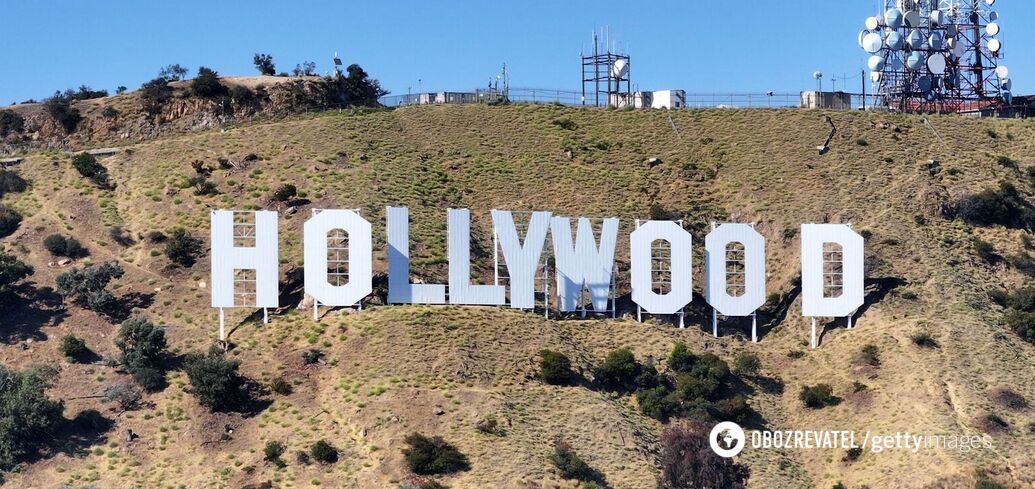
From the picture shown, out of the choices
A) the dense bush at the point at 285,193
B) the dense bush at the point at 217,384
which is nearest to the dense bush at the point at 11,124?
the dense bush at the point at 285,193

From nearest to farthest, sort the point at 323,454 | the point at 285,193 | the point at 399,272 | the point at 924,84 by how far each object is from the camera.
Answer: the point at 323,454, the point at 399,272, the point at 285,193, the point at 924,84

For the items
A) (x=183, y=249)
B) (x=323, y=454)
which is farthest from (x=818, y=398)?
(x=183, y=249)

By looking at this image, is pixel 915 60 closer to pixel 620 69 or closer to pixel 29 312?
pixel 620 69

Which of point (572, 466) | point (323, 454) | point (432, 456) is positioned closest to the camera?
point (432, 456)

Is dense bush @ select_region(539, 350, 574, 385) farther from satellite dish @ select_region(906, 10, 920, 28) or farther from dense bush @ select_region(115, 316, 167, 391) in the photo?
satellite dish @ select_region(906, 10, 920, 28)

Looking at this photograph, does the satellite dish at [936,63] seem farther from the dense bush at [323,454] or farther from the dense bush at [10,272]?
the dense bush at [10,272]

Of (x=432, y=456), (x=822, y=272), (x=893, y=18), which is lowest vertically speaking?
(x=432, y=456)

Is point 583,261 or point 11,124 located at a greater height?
point 11,124
